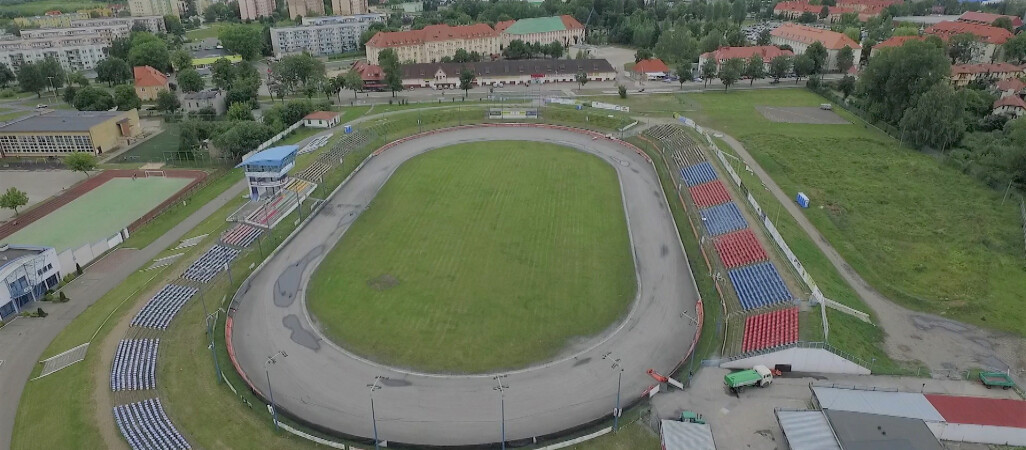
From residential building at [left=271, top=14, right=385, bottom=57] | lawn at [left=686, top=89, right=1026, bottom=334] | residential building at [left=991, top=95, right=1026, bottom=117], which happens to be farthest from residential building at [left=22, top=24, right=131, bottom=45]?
Answer: residential building at [left=991, top=95, right=1026, bottom=117]

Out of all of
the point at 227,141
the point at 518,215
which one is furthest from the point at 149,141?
the point at 518,215

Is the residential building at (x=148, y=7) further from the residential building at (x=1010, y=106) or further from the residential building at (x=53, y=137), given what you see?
the residential building at (x=1010, y=106)

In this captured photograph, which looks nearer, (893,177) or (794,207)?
(794,207)

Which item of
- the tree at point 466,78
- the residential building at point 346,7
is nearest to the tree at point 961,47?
the tree at point 466,78

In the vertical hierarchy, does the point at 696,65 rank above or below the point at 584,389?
above

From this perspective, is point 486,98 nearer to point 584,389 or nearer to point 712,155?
point 712,155

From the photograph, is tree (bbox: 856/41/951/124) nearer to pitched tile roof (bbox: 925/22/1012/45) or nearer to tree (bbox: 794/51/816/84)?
tree (bbox: 794/51/816/84)

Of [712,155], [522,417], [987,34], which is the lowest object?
[522,417]
